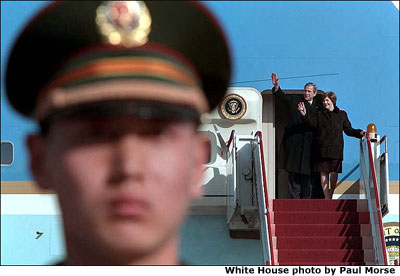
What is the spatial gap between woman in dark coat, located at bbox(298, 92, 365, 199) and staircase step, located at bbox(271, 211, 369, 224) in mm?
1047

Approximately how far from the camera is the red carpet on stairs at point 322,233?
14.6 ft

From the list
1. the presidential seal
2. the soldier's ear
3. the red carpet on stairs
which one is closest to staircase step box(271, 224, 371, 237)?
the red carpet on stairs

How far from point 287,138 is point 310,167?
167 mm

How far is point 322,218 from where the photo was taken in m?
4.55

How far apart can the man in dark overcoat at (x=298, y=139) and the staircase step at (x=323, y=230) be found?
36.8 inches

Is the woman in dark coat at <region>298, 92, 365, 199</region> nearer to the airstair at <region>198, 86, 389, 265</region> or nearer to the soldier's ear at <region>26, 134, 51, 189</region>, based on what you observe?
the airstair at <region>198, 86, 389, 265</region>

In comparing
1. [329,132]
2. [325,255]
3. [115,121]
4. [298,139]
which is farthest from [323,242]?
[115,121]

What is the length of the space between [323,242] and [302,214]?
0.64 ft

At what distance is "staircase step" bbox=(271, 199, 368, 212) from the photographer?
13.9ft

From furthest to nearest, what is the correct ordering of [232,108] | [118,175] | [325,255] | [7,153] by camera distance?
[325,255] → [232,108] → [7,153] → [118,175]

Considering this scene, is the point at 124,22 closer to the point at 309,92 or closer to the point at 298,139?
the point at 309,92

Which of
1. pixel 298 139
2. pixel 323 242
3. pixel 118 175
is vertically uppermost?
pixel 298 139

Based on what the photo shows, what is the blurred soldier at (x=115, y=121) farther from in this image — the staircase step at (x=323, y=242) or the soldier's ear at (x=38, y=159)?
the staircase step at (x=323, y=242)

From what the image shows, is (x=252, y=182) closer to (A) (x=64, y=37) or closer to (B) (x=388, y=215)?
(B) (x=388, y=215)
